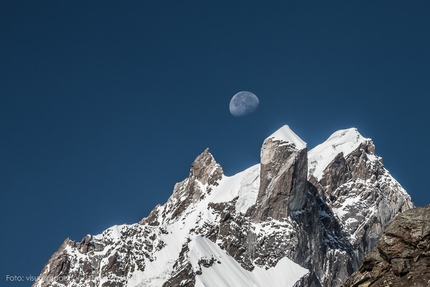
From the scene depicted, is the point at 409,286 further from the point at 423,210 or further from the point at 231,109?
the point at 231,109

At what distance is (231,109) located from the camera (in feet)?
524

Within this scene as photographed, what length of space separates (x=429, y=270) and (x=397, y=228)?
2.31 metres

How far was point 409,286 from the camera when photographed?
29422 millimetres

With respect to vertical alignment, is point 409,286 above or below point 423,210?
below

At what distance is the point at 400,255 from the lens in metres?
30.8

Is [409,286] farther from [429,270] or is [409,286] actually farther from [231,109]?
[231,109]

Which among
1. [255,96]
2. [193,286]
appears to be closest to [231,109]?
[255,96]

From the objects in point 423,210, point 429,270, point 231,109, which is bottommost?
point 429,270

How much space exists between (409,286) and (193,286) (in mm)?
172357

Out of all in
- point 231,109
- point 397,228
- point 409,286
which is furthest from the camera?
point 231,109

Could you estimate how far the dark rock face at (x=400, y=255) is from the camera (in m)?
30.2

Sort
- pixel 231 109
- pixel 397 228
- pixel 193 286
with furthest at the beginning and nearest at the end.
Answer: pixel 193 286 → pixel 231 109 → pixel 397 228

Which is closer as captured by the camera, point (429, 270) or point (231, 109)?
point (429, 270)

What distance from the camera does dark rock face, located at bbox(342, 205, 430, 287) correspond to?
30156mm
